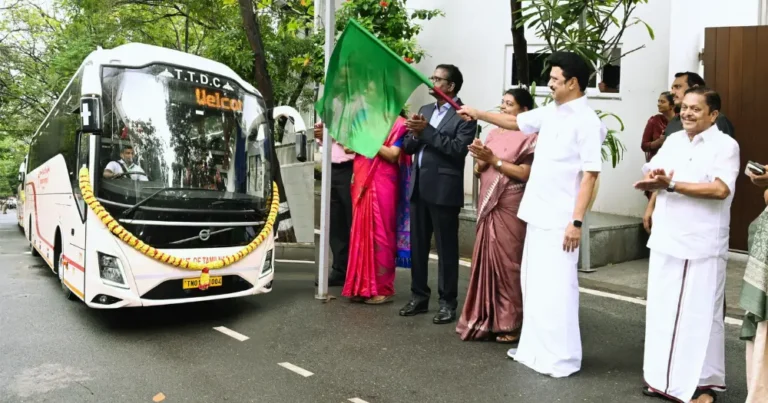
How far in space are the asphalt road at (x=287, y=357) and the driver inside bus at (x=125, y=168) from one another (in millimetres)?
1310

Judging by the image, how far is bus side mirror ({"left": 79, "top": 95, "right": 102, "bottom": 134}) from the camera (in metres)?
5.30

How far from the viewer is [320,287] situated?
682cm

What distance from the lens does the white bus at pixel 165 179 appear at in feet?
18.0

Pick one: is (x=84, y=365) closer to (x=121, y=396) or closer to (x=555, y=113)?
(x=121, y=396)

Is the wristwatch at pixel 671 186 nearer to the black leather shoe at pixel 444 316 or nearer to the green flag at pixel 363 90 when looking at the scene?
the green flag at pixel 363 90

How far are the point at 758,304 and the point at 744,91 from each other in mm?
4955

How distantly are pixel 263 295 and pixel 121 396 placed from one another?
2.99 metres

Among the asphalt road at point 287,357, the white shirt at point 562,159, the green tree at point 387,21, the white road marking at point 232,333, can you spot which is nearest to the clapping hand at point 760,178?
the white shirt at point 562,159

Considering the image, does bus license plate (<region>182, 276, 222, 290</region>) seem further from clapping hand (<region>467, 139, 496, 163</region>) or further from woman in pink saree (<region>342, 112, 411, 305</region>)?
clapping hand (<region>467, 139, 496, 163</region>)

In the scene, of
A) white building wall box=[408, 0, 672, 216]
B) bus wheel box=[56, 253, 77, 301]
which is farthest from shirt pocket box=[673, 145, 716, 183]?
white building wall box=[408, 0, 672, 216]

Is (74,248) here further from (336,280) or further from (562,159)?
(562,159)

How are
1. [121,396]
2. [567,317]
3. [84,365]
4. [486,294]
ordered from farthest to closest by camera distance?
[486,294] < [84,365] < [567,317] < [121,396]

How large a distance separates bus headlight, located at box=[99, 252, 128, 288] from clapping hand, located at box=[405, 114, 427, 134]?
258 cm

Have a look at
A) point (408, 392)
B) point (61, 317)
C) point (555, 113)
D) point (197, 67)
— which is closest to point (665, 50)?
point (555, 113)
